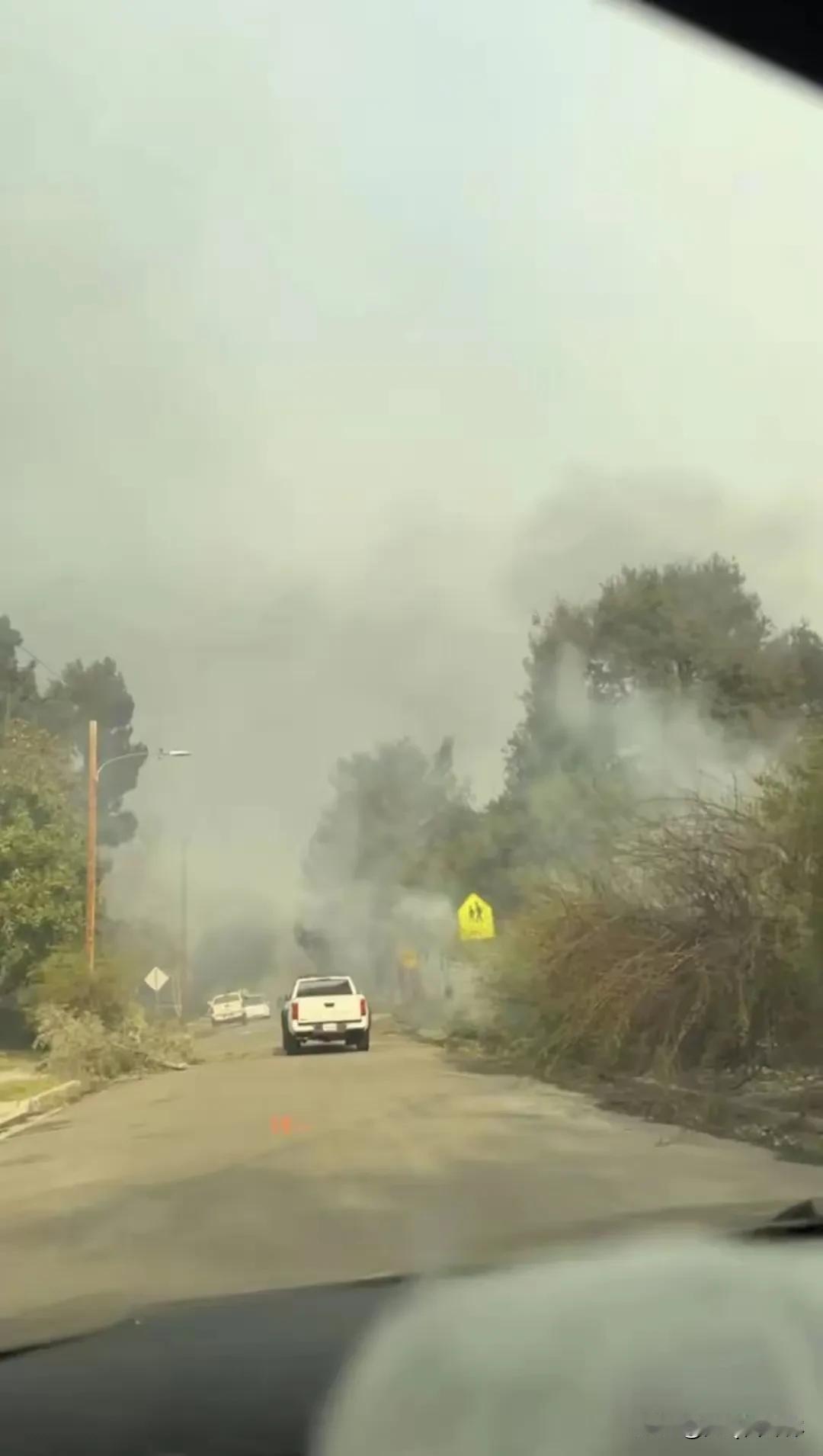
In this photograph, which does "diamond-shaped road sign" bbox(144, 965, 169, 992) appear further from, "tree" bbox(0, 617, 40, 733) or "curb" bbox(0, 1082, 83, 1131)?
"tree" bbox(0, 617, 40, 733)

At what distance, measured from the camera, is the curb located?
7.57 metres

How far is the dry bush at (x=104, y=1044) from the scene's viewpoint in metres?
8.56

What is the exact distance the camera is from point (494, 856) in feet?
32.7

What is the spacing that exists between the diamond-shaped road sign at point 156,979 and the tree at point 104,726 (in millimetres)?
968

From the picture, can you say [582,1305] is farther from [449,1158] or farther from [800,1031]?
[800,1031]

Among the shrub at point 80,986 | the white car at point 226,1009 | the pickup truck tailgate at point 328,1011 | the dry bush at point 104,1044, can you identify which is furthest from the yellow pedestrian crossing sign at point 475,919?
the shrub at point 80,986

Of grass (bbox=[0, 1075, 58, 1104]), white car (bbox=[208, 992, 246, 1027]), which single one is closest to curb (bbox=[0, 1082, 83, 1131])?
grass (bbox=[0, 1075, 58, 1104])

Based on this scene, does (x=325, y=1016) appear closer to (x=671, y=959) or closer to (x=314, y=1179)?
(x=671, y=959)

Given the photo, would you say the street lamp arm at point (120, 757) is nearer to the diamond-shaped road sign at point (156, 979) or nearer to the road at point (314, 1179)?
the diamond-shaped road sign at point (156, 979)

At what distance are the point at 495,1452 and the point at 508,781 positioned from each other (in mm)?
7526

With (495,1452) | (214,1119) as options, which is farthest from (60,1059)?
(495,1452)

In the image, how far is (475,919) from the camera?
10.1 m

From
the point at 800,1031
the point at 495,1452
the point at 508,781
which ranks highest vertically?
the point at 508,781

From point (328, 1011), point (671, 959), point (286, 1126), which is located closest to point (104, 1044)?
point (286, 1126)
